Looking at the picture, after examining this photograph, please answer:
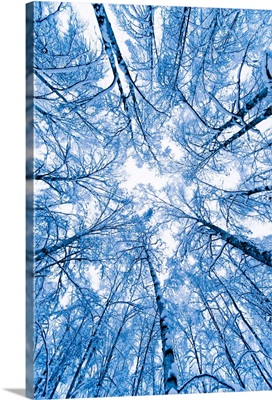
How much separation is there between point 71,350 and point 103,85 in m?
1.76

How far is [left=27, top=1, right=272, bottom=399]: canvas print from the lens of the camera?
21.6ft

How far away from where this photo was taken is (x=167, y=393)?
6785 mm

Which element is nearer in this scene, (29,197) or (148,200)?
(29,197)

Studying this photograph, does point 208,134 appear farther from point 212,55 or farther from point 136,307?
point 136,307

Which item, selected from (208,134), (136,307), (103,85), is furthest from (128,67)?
(136,307)

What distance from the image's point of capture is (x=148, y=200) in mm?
6770

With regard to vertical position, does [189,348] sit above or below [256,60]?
below

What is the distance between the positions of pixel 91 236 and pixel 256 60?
1.70 m

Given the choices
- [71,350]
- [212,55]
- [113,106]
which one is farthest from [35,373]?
[212,55]

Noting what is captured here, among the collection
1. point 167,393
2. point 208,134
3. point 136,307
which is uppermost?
point 208,134

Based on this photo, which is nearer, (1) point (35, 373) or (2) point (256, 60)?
(1) point (35, 373)

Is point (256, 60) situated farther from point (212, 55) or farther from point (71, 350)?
point (71, 350)

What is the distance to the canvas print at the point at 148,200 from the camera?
6586 mm

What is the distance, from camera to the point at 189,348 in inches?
269
